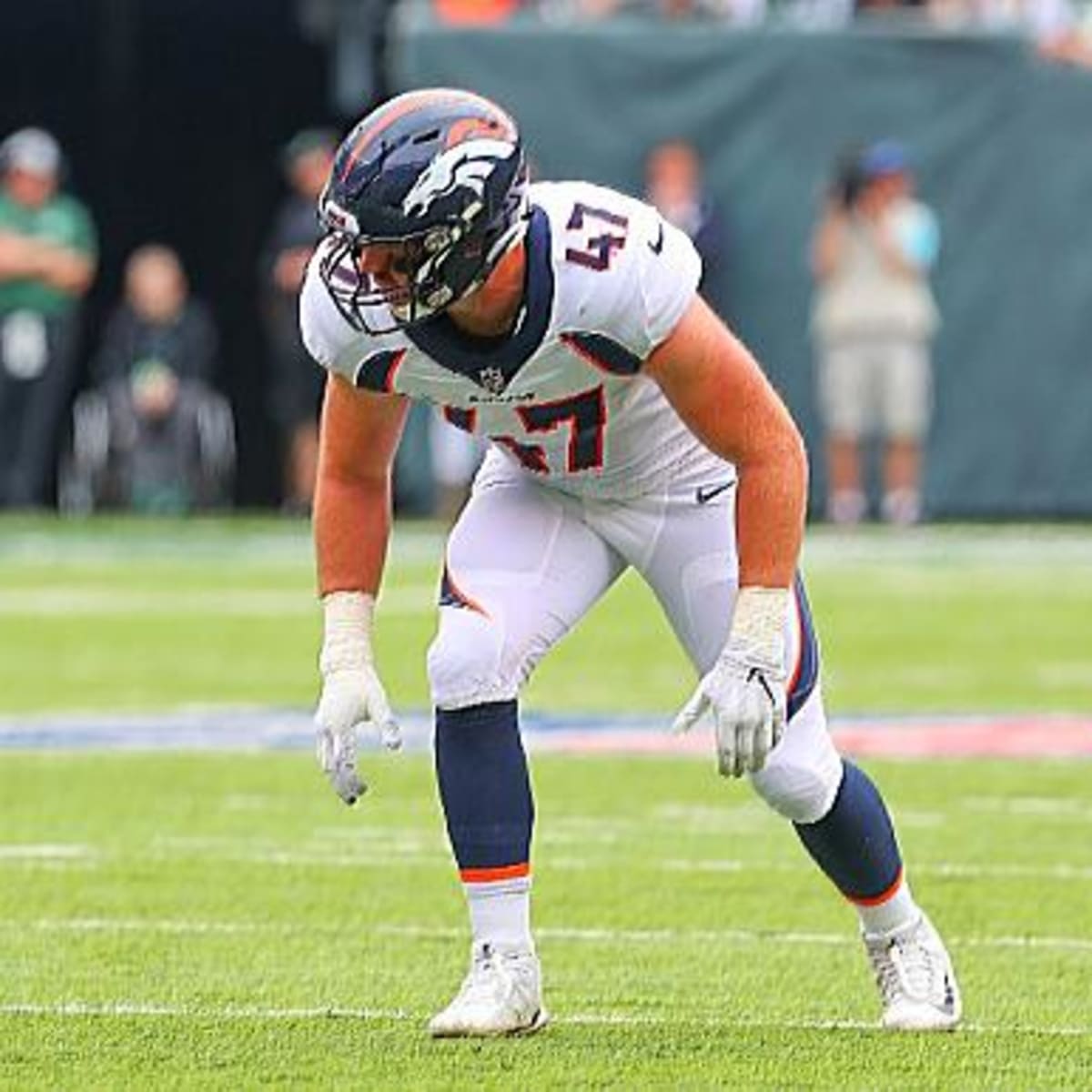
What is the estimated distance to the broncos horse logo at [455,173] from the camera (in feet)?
16.7

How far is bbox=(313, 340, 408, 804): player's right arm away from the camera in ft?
17.9

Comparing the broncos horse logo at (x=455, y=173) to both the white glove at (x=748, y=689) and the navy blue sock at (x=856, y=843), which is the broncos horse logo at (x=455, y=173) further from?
the navy blue sock at (x=856, y=843)

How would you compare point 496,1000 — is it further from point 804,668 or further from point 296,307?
point 296,307

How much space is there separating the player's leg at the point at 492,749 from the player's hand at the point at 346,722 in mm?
124

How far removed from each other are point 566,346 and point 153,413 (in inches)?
487

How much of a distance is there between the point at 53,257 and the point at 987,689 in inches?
301

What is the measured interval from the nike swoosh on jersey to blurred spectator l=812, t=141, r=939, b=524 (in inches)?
432

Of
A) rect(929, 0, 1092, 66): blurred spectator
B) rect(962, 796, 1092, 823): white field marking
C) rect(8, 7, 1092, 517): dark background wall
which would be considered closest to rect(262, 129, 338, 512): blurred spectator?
rect(8, 7, 1092, 517): dark background wall

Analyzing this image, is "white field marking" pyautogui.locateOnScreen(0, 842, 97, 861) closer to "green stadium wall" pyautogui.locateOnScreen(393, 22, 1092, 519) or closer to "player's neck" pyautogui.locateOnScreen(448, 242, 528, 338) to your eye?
"player's neck" pyautogui.locateOnScreen(448, 242, 528, 338)

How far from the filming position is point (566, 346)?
5266 mm

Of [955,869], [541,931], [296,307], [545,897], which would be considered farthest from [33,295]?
[541,931]

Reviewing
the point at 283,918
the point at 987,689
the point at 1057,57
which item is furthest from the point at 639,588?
the point at 283,918

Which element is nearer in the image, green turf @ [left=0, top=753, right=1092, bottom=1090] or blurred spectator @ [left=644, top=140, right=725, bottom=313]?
green turf @ [left=0, top=753, right=1092, bottom=1090]

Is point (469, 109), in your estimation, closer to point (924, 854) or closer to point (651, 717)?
point (924, 854)
